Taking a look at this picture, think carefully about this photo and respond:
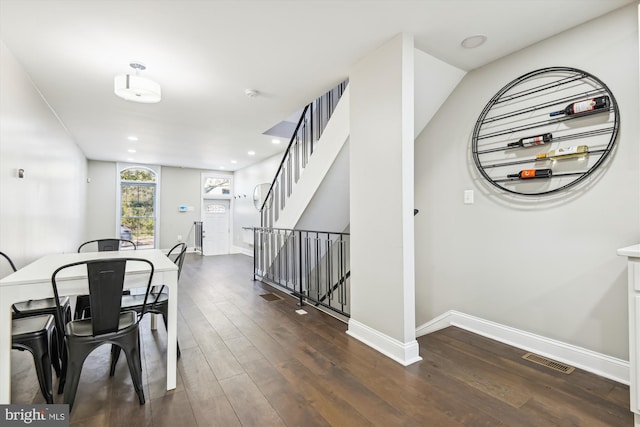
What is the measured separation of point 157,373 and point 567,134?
3553 millimetres

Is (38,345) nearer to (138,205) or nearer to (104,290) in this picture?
(104,290)

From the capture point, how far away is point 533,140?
2.38 m

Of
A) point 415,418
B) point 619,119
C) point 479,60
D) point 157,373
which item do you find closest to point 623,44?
point 619,119

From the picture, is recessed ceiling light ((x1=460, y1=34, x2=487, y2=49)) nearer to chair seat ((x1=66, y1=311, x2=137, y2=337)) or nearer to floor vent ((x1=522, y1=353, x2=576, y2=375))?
floor vent ((x1=522, y1=353, x2=576, y2=375))

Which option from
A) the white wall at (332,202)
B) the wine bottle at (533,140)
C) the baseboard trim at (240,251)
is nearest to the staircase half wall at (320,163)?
the white wall at (332,202)

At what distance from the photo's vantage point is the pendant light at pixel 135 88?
2566 mm

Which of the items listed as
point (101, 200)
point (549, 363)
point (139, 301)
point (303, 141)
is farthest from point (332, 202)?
point (101, 200)

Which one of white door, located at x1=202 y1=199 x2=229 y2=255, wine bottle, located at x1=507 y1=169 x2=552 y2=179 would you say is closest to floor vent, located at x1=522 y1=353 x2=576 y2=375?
wine bottle, located at x1=507 y1=169 x2=552 y2=179

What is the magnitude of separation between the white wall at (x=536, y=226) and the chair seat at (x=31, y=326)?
127 inches

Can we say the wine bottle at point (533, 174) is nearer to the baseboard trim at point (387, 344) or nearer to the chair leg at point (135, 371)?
the baseboard trim at point (387, 344)

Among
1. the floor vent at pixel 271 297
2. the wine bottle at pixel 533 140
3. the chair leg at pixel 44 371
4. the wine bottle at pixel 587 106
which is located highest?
the wine bottle at pixel 587 106

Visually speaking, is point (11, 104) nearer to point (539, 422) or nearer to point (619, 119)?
point (539, 422)

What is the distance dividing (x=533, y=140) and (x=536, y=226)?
2.30ft

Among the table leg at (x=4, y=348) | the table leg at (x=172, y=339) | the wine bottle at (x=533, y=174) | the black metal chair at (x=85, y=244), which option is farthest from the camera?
the black metal chair at (x=85, y=244)
